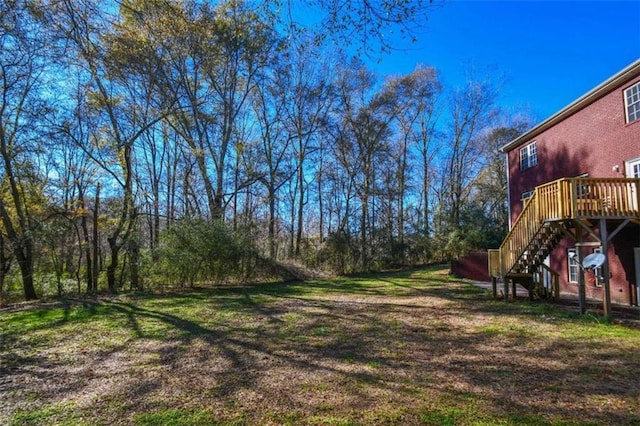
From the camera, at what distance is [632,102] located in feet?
33.0

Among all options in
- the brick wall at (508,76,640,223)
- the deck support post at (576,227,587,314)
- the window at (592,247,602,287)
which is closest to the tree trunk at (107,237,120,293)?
the deck support post at (576,227,587,314)

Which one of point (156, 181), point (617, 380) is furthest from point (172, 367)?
point (156, 181)

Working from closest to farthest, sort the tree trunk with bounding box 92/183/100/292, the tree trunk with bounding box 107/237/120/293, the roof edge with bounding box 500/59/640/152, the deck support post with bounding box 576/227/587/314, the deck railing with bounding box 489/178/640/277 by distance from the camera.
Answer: the deck railing with bounding box 489/178/640/277
the deck support post with bounding box 576/227/587/314
the roof edge with bounding box 500/59/640/152
the tree trunk with bounding box 107/237/120/293
the tree trunk with bounding box 92/183/100/292

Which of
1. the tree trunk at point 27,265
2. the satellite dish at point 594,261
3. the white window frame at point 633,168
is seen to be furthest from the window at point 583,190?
the tree trunk at point 27,265

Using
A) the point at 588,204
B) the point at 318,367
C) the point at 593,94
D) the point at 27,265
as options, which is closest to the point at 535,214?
the point at 588,204

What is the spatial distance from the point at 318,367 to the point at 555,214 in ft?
24.1

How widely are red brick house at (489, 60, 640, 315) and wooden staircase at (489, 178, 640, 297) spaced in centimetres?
2

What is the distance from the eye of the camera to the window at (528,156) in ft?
48.7

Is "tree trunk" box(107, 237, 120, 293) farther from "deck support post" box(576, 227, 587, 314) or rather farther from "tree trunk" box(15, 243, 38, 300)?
"deck support post" box(576, 227, 587, 314)

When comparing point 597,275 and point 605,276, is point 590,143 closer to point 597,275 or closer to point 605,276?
point 597,275

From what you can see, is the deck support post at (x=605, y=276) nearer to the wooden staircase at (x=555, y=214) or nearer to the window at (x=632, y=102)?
the wooden staircase at (x=555, y=214)

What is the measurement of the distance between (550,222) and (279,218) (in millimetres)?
18760

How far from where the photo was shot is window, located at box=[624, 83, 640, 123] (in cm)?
988

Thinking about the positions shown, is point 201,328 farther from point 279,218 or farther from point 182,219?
point 279,218
